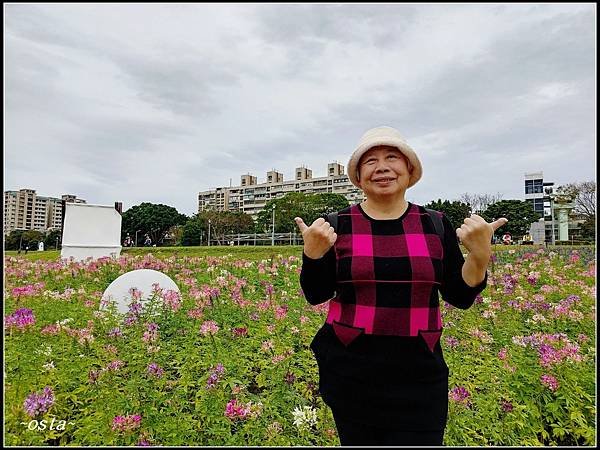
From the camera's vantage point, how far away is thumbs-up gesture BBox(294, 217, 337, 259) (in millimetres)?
1213

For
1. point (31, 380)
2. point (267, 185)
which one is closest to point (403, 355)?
point (31, 380)

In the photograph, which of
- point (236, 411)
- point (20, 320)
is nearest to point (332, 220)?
point (236, 411)

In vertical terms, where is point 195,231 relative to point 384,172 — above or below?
above

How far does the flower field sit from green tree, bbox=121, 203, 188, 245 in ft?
115

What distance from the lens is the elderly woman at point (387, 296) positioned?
1.23 m

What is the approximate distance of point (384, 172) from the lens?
4.34ft

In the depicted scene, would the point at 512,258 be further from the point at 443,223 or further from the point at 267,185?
the point at 267,185

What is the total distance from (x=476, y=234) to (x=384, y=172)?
12.4 inches

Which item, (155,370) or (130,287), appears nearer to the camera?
(155,370)

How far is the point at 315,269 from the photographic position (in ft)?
4.16

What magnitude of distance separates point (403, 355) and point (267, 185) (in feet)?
251

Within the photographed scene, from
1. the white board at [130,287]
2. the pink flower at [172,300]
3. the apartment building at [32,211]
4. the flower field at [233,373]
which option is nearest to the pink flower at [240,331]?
the flower field at [233,373]

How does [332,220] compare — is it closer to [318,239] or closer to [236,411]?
[318,239]

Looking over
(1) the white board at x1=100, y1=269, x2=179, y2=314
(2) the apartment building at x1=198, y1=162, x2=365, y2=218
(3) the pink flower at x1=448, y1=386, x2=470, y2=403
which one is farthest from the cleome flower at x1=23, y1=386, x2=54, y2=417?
(2) the apartment building at x1=198, y1=162, x2=365, y2=218
